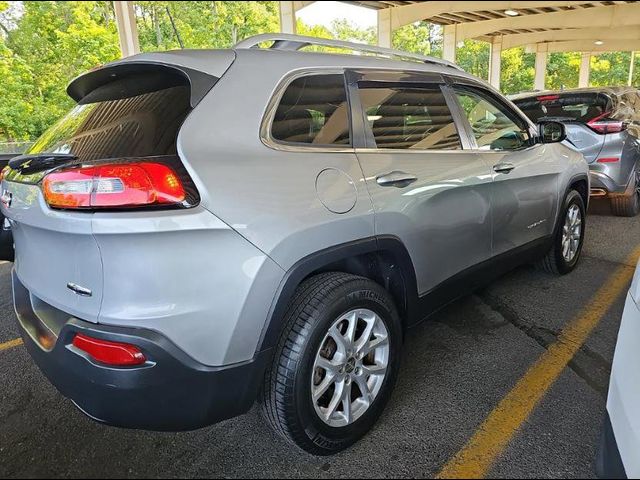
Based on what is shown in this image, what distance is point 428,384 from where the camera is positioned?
2490mm

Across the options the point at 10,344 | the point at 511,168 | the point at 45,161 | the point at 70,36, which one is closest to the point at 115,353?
the point at 45,161

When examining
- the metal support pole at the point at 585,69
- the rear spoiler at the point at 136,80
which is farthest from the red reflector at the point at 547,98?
the metal support pole at the point at 585,69

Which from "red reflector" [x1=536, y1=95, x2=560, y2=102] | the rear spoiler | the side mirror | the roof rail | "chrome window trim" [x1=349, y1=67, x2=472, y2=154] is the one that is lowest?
"red reflector" [x1=536, y1=95, x2=560, y2=102]

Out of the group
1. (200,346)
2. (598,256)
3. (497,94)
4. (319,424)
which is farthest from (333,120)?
(598,256)

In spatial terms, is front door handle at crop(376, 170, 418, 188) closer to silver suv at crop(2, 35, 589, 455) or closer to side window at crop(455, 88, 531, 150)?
silver suv at crop(2, 35, 589, 455)

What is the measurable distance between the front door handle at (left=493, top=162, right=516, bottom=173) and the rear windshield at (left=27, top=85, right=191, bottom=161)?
2033 mm

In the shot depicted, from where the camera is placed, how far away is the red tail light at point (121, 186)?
1.52 meters

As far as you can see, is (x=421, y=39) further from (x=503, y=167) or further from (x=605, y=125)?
(x=503, y=167)

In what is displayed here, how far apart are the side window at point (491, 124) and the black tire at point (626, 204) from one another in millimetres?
3357

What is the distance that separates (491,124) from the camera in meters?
3.30

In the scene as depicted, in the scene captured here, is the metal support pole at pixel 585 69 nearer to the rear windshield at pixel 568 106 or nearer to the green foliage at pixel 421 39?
the green foliage at pixel 421 39

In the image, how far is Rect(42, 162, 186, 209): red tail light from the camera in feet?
4.98

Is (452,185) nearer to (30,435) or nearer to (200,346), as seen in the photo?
(200,346)

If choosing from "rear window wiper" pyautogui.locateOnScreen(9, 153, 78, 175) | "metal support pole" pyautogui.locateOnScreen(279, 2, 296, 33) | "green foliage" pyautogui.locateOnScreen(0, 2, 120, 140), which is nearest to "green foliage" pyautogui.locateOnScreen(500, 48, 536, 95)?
"metal support pole" pyautogui.locateOnScreen(279, 2, 296, 33)
